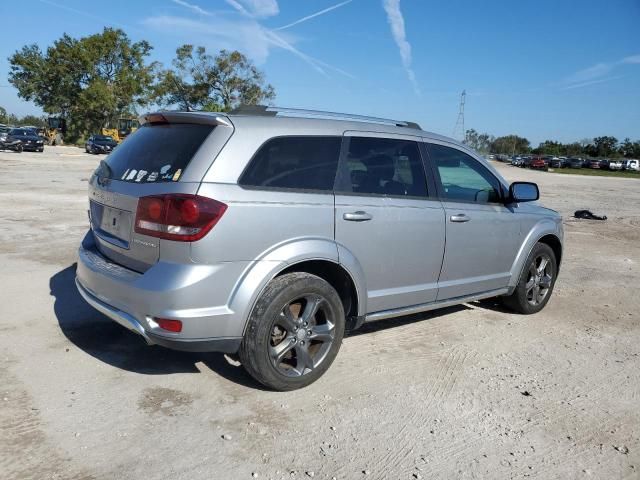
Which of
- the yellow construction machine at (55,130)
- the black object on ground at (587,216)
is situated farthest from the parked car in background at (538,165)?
the black object on ground at (587,216)

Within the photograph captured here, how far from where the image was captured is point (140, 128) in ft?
13.5

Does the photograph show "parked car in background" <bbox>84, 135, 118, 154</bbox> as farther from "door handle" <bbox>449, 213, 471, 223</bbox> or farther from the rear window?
"door handle" <bbox>449, 213, 471, 223</bbox>

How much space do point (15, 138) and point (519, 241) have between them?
120ft

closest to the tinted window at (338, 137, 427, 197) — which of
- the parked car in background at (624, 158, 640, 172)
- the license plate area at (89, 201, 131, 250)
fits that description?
the license plate area at (89, 201, 131, 250)

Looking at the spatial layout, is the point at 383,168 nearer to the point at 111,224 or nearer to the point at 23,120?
the point at 111,224

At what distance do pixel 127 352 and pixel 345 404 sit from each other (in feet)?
5.72

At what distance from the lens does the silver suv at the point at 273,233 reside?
326 centimetres

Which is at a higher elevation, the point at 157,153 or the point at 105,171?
the point at 157,153

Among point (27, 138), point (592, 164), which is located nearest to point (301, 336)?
point (27, 138)

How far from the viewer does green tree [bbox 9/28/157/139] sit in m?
62.6

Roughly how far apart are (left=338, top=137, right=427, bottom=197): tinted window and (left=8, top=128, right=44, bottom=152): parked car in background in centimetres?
3633

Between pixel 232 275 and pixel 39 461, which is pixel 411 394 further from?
pixel 39 461

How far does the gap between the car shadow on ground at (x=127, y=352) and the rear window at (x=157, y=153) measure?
1325mm

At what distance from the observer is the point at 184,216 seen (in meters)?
3.21
